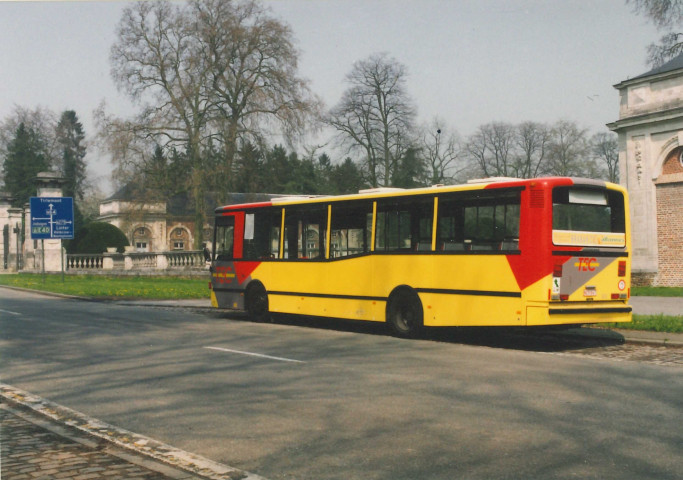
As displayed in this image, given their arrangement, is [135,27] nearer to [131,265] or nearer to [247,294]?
[131,265]

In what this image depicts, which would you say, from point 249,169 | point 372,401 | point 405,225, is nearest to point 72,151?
point 249,169

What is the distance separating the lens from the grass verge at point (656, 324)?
15.3m

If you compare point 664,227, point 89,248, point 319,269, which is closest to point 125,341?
point 319,269

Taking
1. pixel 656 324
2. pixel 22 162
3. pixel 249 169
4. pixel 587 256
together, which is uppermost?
pixel 22 162

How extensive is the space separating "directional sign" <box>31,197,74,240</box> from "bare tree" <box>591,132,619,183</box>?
46598 mm

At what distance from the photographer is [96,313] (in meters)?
21.5

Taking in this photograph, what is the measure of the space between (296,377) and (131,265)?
133 feet

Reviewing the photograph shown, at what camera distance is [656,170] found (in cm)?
3244

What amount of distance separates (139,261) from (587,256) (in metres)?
38.9

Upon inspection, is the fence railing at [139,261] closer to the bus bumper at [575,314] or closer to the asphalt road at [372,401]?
the asphalt road at [372,401]

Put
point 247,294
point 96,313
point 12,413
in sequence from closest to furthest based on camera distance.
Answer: point 12,413 < point 247,294 < point 96,313

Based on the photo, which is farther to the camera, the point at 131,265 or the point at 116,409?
the point at 131,265

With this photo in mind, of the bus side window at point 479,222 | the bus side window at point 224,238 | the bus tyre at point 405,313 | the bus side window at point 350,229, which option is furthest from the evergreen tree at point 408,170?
the bus side window at point 479,222

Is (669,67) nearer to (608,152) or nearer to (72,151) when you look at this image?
(608,152)
